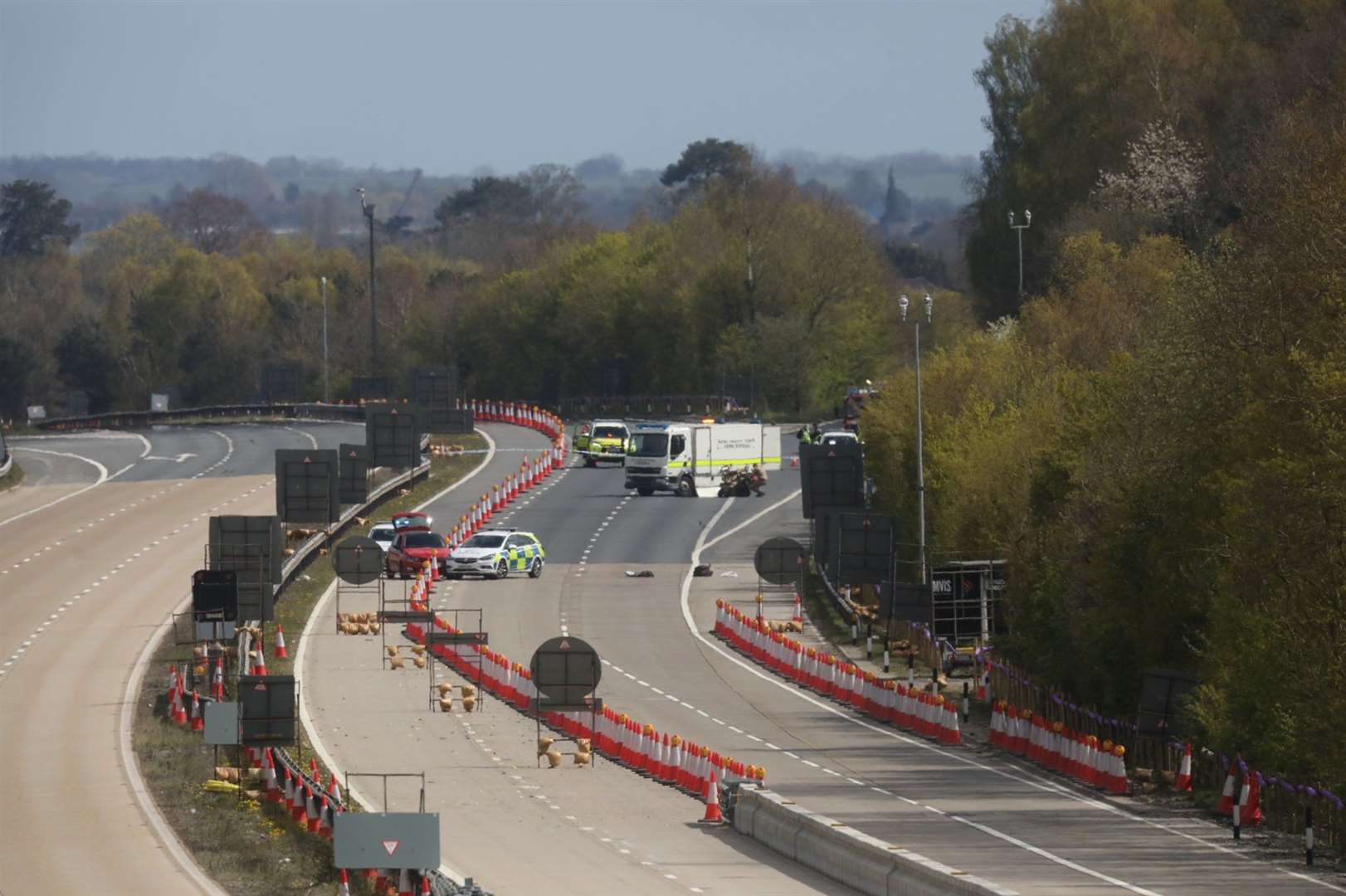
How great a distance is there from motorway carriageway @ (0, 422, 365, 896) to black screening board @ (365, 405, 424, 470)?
3.99 metres

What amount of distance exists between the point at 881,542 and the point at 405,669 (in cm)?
1135

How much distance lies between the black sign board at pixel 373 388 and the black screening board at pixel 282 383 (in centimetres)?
360

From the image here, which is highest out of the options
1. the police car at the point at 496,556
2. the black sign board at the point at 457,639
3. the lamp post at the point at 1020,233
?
the lamp post at the point at 1020,233

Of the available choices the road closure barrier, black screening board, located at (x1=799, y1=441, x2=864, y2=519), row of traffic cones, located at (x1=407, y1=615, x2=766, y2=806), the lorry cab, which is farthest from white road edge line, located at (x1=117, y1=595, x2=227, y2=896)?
the lorry cab

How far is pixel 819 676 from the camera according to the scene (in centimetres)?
4959

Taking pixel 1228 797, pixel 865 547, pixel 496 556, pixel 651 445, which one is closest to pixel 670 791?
pixel 1228 797

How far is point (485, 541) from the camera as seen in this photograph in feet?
213

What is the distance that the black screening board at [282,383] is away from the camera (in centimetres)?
13461

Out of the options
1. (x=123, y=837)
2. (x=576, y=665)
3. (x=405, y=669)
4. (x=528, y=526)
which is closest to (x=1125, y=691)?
(x=576, y=665)

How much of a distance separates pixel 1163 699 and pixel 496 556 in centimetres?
2795

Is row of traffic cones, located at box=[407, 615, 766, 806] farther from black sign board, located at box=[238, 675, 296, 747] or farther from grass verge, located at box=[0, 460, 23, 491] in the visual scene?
grass verge, located at box=[0, 460, 23, 491]

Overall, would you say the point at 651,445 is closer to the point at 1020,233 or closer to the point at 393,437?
the point at 393,437

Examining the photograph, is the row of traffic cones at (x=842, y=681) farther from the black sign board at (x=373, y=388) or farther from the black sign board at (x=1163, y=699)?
the black sign board at (x=373, y=388)

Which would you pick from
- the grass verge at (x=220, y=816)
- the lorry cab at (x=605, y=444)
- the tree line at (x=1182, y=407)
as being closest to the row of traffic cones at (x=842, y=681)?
the tree line at (x=1182, y=407)
